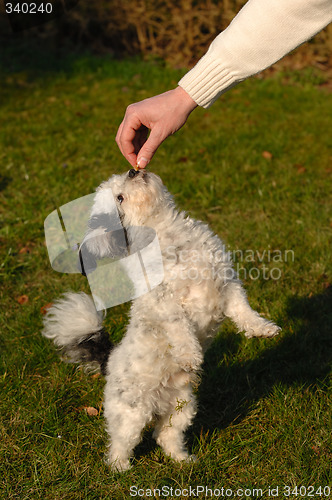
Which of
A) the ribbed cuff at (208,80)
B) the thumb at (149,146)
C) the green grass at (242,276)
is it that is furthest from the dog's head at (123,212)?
the green grass at (242,276)

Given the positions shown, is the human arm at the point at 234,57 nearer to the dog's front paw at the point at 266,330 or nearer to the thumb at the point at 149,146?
the thumb at the point at 149,146

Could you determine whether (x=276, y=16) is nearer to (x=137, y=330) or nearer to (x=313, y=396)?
(x=137, y=330)

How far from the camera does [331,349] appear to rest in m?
3.95

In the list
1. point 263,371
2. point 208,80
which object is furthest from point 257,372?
point 208,80

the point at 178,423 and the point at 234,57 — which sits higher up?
the point at 234,57

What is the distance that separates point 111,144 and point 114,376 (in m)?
5.01

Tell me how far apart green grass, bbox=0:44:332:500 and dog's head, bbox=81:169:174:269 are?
1.26 meters

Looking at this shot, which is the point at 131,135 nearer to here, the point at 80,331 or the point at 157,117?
the point at 157,117

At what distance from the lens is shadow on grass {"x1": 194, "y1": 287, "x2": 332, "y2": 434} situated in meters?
3.58

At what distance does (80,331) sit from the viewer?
10.9 ft

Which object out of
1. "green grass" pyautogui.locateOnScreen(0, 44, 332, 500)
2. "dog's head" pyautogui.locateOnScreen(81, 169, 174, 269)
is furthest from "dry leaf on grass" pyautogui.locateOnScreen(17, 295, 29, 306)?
"dog's head" pyautogui.locateOnScreen(81, 169, 174, 269)

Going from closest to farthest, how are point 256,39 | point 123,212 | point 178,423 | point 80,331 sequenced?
point 256,39 < point 123,212 < point 178,423 < point 80,331

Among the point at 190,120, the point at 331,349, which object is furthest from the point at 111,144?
the point at 331,349

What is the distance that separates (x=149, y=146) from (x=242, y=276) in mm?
2295
